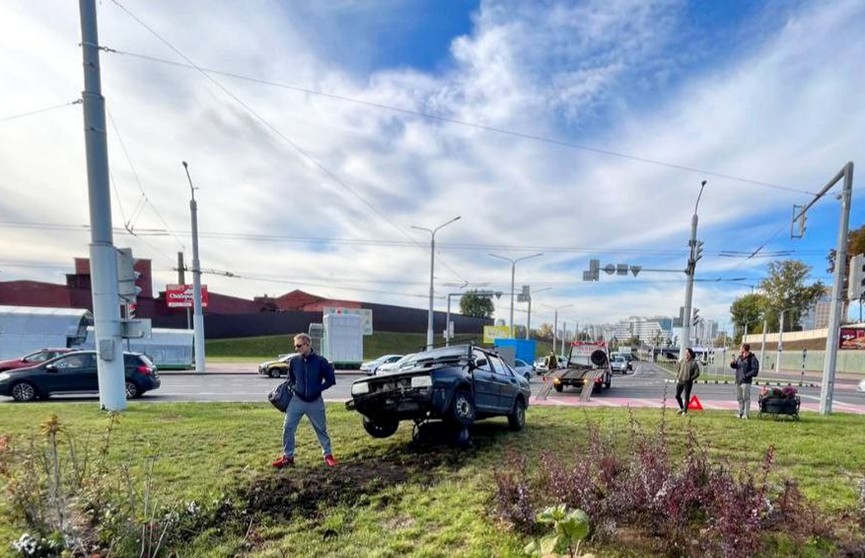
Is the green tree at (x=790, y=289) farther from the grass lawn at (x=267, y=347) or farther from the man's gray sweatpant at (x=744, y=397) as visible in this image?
the man's gray sweatpant at (x=744, y=397)

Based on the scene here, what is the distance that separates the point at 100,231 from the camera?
9.79m

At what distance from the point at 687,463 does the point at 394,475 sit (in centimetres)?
319

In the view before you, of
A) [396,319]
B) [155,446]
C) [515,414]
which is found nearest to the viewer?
[155,446]

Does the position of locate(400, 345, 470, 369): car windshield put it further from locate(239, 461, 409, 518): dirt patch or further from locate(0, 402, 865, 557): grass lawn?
locate(239, 461, 409, 518): dirt patch

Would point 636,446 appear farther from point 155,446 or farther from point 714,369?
point 714,369

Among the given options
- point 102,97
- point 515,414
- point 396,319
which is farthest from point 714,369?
point 102,97

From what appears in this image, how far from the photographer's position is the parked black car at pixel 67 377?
13195mm

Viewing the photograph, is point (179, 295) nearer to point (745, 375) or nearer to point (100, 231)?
point (100, 231)

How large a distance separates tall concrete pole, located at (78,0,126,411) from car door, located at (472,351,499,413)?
8.20 metres

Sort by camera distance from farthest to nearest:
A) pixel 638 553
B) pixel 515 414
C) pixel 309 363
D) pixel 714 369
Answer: pixel 714 369 → pixel 515 414 → pixel 309 363 → pixel 638 553

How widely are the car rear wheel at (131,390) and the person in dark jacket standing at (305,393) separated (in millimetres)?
11529

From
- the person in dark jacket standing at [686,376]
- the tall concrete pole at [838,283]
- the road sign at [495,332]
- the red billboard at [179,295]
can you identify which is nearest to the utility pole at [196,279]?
the person in dark jacket standing at [686,376]

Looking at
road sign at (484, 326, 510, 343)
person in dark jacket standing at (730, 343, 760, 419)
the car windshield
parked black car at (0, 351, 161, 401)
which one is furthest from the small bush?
A: road sign at (484, 326, 510, 343)

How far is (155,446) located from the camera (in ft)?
21.4
